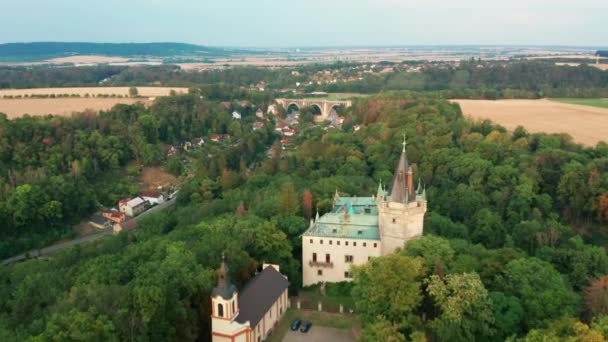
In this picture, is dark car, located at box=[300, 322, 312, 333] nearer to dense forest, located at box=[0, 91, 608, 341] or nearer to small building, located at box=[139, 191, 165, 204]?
dense forest, located at box=[0, 91, 608, 341]

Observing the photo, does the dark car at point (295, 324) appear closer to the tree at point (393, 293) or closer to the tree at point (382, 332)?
the tree at point (393, 293)

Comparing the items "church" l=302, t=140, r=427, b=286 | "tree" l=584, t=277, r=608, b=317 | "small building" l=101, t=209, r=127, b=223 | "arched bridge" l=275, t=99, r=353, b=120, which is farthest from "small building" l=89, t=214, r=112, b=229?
"arched bridge" l=275, t=99, r=353, b=120

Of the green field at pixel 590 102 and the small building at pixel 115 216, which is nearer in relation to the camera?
the small building at pixel 115 216

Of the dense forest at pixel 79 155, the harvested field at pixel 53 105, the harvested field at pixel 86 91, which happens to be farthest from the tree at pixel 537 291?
the harvested field at pixel 86 91

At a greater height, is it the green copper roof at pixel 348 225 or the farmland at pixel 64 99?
the farmland at pixel 64 99

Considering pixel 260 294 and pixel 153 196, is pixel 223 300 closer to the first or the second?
pixel 260 294

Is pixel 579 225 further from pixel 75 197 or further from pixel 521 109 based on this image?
pixel 75 197
